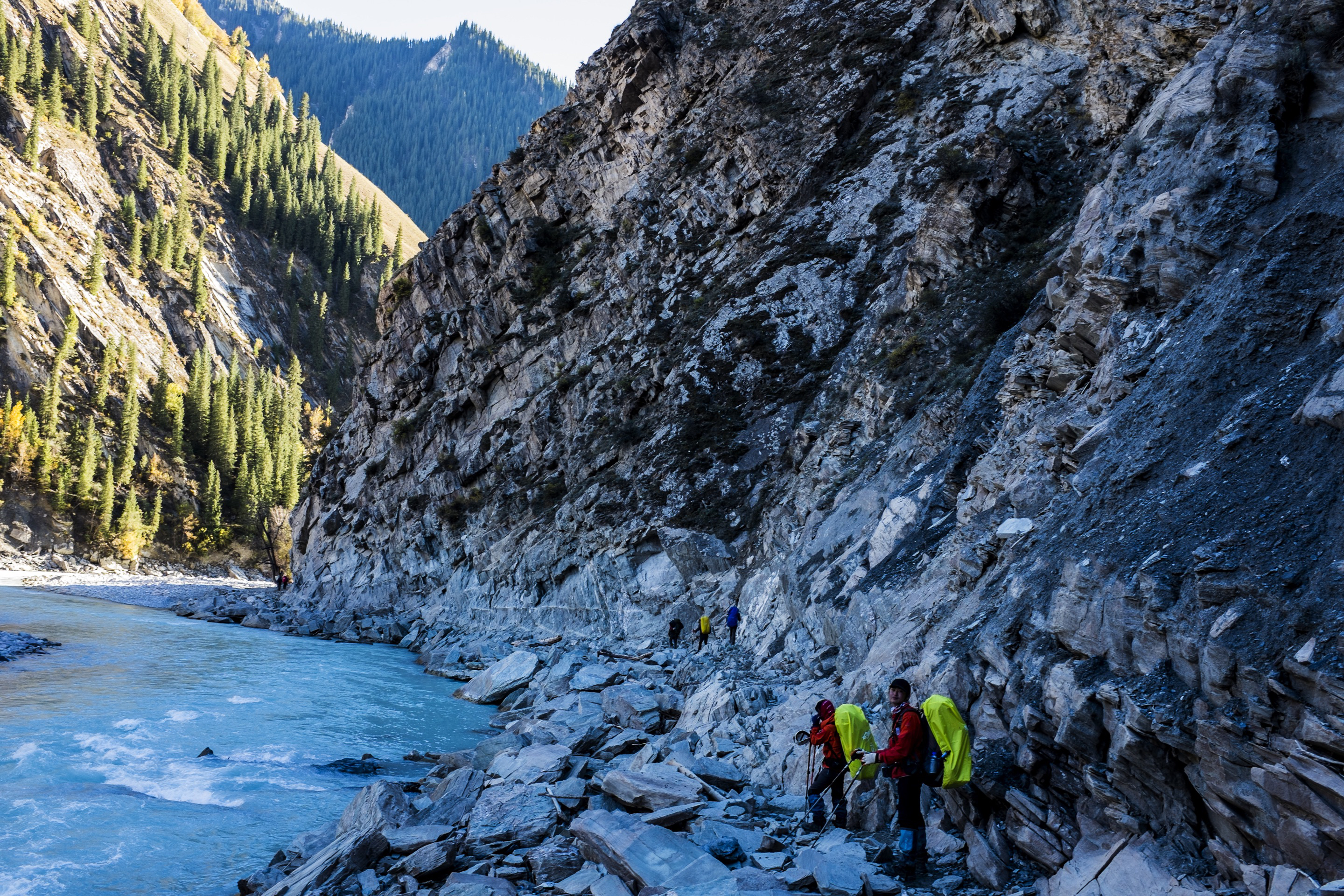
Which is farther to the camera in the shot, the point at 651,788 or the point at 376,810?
the point at 376,810

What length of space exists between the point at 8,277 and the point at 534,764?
3667 inches

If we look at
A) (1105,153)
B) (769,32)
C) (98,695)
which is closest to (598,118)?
(769,32)

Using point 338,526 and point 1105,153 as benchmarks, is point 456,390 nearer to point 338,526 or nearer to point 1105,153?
point 338,526

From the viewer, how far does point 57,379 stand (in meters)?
77.5

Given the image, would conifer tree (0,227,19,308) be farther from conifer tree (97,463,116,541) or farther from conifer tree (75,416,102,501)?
conifer tree (97,463,116,541)

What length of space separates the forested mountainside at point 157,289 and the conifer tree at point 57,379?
226 mm

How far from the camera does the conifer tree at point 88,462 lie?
71875 millimetres

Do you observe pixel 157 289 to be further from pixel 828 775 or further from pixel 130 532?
pixel 828 775

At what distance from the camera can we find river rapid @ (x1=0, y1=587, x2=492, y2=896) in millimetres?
10492

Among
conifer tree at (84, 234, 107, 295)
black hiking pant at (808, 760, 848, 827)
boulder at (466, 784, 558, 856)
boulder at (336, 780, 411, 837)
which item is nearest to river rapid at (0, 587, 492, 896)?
boulder at (336, 780, 411, 837)

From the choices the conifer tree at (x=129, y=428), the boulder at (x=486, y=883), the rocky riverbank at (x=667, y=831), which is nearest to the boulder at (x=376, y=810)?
the rocky riverbank at (x=667, y=831)

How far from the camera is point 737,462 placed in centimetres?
2789

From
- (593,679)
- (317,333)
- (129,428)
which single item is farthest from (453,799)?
(317,333)

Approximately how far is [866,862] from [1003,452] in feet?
23.5
